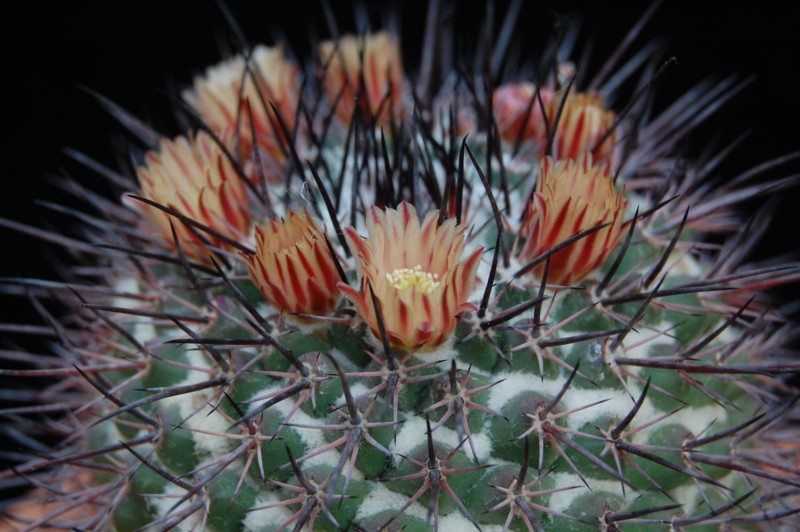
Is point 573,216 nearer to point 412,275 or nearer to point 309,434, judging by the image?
point 412,275

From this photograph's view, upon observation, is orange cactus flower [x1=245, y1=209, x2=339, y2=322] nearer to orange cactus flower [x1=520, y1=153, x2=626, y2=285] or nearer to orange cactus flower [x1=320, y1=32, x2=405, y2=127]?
orange cactus flower [x1=520, y1=153, x2=626, y2=285]

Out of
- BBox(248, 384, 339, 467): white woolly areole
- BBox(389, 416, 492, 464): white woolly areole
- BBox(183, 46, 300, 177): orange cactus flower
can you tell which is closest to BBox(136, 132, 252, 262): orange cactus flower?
BBox(183, 46, 300, 177): orange cactus flower

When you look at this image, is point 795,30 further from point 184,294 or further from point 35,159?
point 35,159

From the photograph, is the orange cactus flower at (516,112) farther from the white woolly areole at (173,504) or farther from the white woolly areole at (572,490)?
the white woolly areole at (173,504)

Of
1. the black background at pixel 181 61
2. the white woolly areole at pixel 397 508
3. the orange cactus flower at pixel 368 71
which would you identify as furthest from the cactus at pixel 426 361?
the black background at pixel 181 61

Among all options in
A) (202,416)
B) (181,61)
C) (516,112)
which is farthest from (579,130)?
(181,61)
